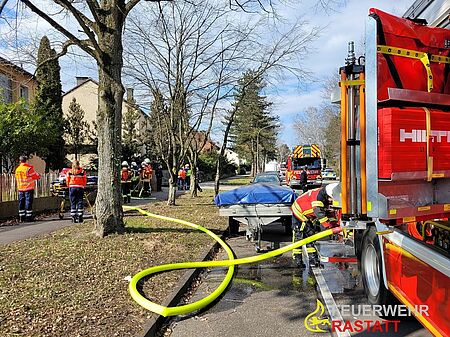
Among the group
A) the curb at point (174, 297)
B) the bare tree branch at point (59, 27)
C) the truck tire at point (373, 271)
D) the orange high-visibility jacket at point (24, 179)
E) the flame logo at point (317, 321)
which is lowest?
the flame logo at point (317, 321)

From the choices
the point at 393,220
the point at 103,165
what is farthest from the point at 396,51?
the point at 103,165

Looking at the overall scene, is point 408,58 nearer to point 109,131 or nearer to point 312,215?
point 312,215

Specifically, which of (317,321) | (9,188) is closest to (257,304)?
(317,321)

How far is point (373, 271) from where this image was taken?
A: 4930mm

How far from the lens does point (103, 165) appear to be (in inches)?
336

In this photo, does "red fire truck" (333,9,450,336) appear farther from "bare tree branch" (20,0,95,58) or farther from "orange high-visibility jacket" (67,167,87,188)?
"orange high-visibility jacket" (67,167,87,188)

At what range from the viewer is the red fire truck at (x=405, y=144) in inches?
126

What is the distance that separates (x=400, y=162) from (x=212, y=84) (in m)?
15.0

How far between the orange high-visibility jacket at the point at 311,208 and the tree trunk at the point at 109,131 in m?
3.62

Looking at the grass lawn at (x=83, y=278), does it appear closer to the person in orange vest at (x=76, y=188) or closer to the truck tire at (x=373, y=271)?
the person in orange vest at (x=76, y=188)

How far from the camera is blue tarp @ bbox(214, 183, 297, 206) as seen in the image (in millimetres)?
9156

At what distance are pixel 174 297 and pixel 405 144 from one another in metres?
3.52

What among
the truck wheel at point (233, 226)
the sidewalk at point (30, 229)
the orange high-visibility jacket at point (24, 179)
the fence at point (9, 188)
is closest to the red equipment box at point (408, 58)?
the truck wheel at point (233, 226)

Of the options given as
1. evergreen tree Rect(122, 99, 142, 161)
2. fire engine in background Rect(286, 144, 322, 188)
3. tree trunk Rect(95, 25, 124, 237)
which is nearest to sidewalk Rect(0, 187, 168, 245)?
tree trunk Rect(95, 25, 124, 237)
